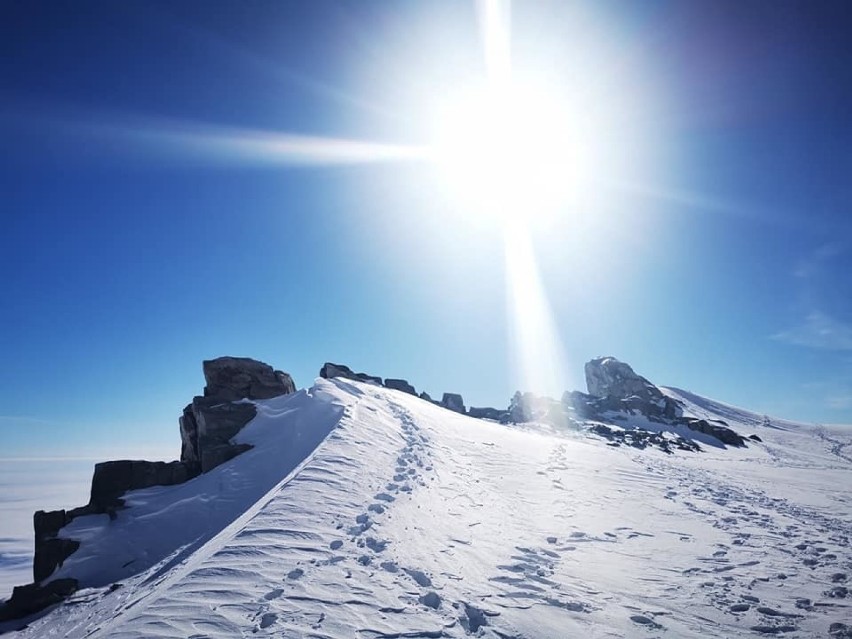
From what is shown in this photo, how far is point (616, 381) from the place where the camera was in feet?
291

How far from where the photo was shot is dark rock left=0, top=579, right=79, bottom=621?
12.1m

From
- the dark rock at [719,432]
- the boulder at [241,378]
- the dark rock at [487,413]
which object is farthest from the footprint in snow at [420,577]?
the dark rock at [719,432]

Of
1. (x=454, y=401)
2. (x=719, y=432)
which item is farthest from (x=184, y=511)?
(x=719, y=432)

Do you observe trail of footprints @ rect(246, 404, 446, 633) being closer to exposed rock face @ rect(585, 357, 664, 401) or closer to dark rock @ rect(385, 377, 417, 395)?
dark rock @ rect(385, 377, 417, 395)

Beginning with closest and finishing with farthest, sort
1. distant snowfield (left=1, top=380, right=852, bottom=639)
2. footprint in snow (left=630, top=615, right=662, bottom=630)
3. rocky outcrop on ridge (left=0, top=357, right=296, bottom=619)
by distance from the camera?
distant snowfield (left=1, top=380, right=852, bottom=639)
footprint in snow (left=630, top=615, right=662, bottom=630)
rocky outcrop on ridge (left=0, top=357, right=296, bottom=619)

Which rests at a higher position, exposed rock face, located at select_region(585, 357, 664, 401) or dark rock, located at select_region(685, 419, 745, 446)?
exposed rock face, located at select_region(585, 357, 664, 401)

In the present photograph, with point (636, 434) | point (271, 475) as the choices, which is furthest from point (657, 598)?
point (636, 434)

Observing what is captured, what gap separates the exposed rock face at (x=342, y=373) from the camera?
130 feet

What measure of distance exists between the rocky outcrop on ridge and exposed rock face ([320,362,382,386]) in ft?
42.7

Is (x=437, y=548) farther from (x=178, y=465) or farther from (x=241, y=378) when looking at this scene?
(x=241, y=378)

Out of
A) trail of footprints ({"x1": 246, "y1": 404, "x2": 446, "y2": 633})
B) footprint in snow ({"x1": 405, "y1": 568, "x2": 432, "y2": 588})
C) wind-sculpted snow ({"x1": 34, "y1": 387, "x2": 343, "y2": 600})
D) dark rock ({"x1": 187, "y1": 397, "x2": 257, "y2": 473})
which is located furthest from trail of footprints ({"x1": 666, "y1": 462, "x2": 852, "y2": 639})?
dark rock ({"x1": 187, "y1": 397, "x2": 257, "y2": 473})

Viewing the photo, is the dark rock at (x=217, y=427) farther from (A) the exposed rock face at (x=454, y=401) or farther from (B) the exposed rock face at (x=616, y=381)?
(B) the exposed rock face at (x=616, y=381)

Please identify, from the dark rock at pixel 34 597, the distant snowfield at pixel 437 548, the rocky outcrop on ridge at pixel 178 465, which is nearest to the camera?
the distant snowfield at pixel 437 548

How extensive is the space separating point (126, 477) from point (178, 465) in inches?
78.0
